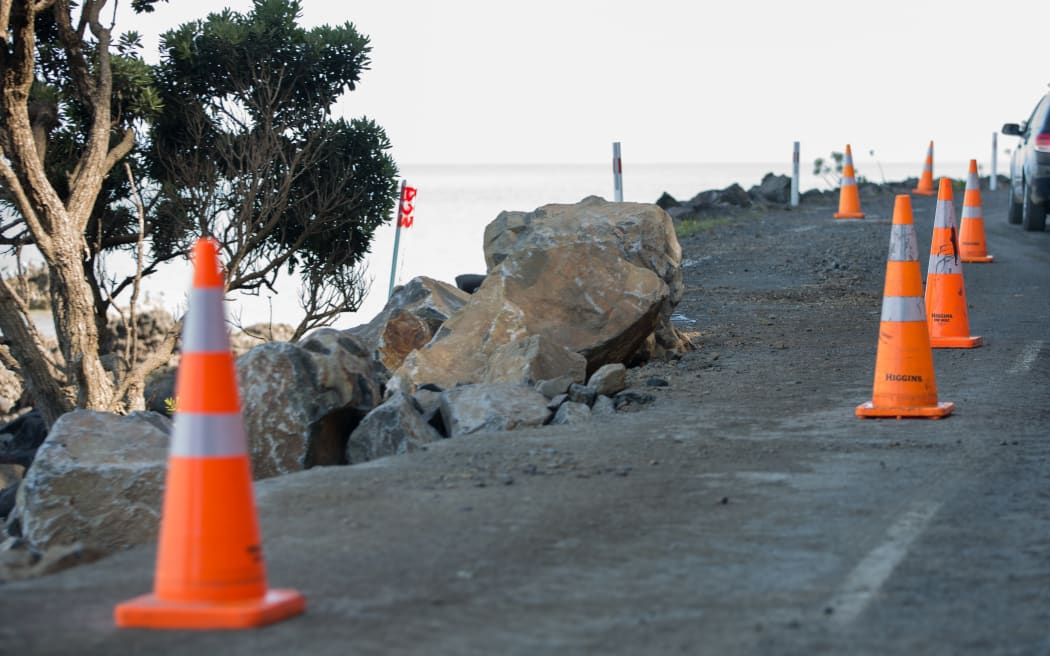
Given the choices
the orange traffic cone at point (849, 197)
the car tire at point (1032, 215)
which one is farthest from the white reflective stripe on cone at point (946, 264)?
the orange traffic cone at point (849, 197)

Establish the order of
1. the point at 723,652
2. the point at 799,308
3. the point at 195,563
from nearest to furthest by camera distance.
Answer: the point at 723,652, the point at 195,563, the point at 799,308

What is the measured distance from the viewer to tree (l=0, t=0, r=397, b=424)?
570 inches

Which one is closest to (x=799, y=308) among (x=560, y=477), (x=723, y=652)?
(x=560, y=477)

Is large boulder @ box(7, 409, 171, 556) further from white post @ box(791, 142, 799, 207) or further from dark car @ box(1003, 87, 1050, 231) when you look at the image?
white post @ box(791, 142, 799, 207)

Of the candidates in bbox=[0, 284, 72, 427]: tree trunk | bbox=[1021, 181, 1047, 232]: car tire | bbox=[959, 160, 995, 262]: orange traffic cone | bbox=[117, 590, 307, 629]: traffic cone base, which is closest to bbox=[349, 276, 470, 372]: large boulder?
bbox=[0, 284, 72, 427]: tree trunk

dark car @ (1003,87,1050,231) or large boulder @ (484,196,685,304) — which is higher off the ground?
dark car @ (1003,87,1050,231)

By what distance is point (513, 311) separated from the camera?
8.73 m

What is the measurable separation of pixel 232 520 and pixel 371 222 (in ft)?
49.2

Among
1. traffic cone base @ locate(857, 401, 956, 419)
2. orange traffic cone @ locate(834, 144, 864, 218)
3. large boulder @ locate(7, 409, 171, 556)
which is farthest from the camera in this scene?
orange traffic cone @ locate(834, 144, 864, 218)

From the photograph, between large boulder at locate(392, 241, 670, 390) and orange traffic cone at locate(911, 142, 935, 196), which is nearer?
large boulder at locate(392, 241, 670, 390)

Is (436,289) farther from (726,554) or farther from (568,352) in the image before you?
(726,554)

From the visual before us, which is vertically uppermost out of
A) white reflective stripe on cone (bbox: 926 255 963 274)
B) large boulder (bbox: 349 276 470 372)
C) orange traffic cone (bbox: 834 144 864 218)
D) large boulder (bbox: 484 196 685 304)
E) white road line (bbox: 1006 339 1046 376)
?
orange traffic cone (bbox: 834 144 864 218)

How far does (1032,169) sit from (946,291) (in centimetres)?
948

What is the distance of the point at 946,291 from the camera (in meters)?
8.80
